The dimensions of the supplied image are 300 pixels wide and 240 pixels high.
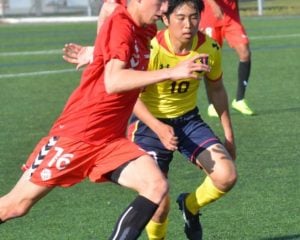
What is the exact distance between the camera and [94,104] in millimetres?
5570

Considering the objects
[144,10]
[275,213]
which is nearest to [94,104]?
[144,10]

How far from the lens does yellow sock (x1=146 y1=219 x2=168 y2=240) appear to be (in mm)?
6293

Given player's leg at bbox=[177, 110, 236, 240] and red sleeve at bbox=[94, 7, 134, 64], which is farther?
player's leg at bbox=[177, 110, 236, 240]

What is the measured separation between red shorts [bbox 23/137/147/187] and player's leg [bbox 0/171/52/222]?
46 millimetres

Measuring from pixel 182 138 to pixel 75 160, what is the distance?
1094 mm

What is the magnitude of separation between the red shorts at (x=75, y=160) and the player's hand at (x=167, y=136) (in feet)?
0.78

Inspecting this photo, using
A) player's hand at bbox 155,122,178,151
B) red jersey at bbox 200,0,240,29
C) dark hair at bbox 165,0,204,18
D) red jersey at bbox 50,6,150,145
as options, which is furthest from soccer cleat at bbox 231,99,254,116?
red jersey at bbox 50,6,150,145

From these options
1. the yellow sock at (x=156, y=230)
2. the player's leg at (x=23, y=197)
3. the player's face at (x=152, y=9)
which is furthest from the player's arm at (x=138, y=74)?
the yellow sock at (x=156, y=230)

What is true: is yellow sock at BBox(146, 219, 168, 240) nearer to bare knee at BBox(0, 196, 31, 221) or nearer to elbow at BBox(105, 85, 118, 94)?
bare knee at BBox(0, 196, 31, 221)

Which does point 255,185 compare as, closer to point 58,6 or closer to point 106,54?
point 106,54

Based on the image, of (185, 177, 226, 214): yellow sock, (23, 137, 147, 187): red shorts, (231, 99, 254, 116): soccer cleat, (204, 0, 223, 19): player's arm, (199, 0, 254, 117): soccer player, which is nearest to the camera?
(23, 137, 147, 187): red shorts

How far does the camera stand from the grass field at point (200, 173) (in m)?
6.91

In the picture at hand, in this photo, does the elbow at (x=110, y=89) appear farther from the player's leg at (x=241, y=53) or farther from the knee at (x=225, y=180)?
the player's leg at (x=241, y=53)

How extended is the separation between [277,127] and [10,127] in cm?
296
